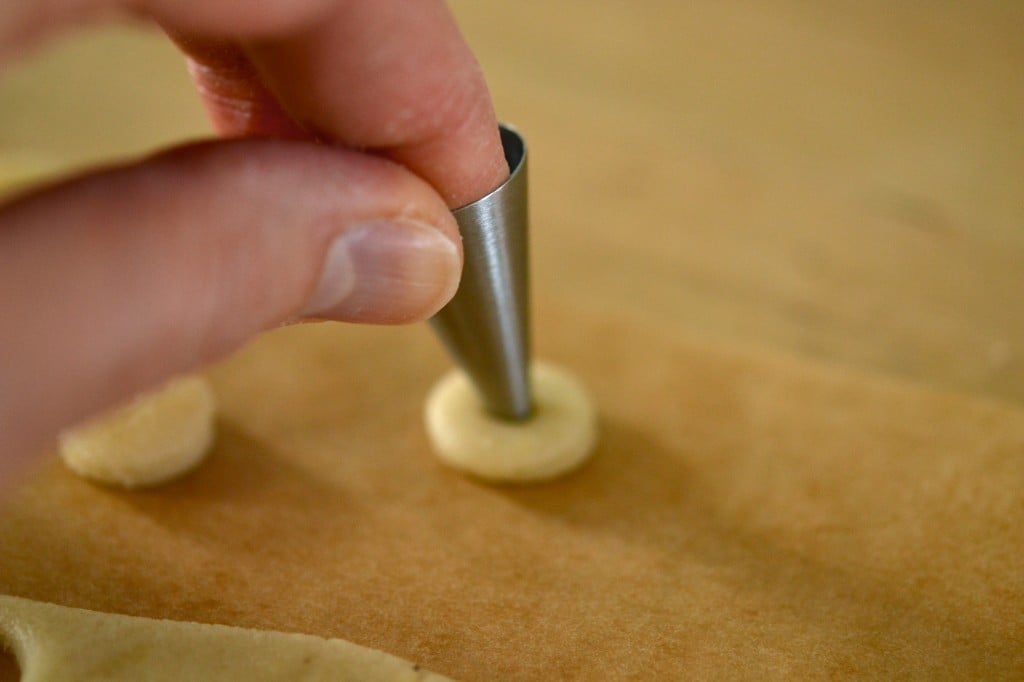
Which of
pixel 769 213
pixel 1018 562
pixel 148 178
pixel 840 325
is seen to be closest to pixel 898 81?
pixel 769 213

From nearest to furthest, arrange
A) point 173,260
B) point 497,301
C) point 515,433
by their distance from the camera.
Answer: point 173,260 → point 497,301 → point 515,433

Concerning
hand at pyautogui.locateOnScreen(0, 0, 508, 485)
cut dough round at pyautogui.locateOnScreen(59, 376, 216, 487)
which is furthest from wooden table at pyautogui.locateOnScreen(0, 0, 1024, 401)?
hand at pyautogui.locateOnScreen(0, 0, 508, 485)

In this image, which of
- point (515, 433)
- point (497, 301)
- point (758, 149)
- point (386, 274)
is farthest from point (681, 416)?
point (758, 149)

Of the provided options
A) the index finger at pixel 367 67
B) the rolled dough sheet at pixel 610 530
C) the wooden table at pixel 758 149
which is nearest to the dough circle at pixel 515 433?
the rolled dough sheet at pixel 610 530

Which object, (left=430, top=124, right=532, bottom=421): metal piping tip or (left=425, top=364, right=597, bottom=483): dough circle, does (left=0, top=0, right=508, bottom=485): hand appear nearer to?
(left=430, top=124, right=532, bottom=421): metal piping tip

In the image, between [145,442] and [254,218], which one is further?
[145,442]

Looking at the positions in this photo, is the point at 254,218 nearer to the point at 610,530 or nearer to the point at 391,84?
the point at 391,84
